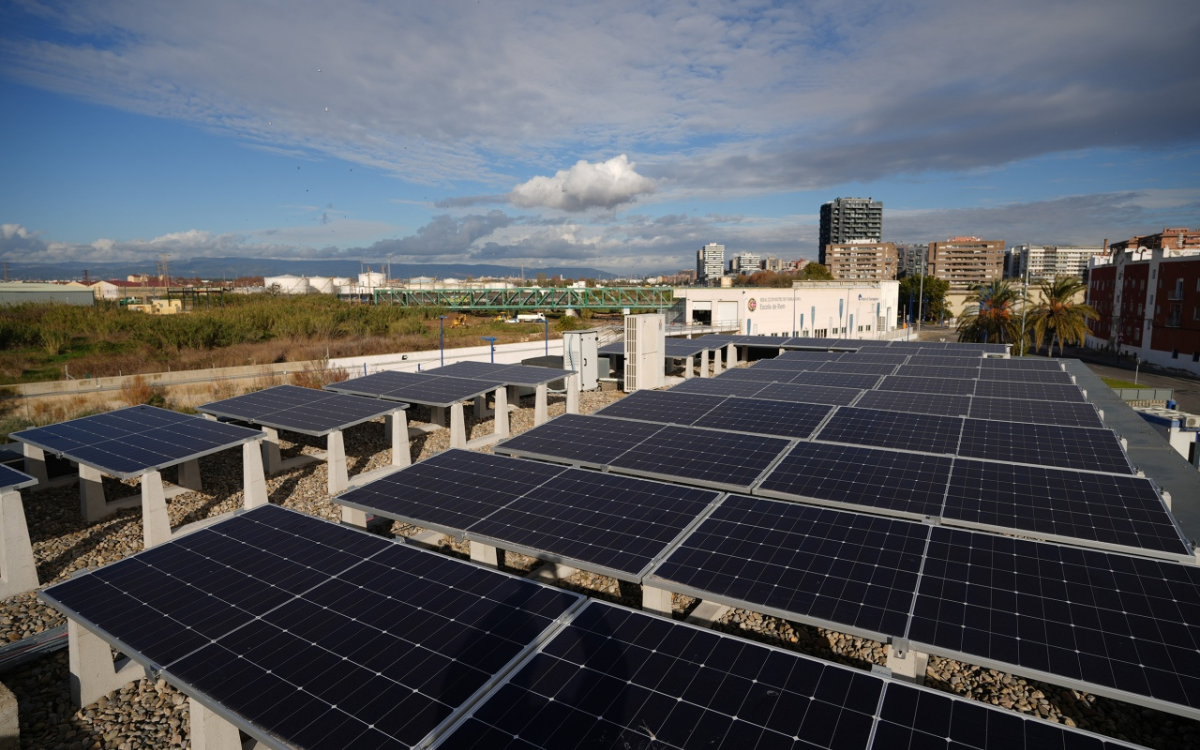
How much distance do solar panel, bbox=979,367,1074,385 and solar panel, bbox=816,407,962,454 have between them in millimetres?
9667

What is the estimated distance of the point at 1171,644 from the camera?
652 cm

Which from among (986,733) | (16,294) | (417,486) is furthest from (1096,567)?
(16,294)

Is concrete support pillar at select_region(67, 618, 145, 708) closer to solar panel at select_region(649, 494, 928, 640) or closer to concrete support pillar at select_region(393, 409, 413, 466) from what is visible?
solar panel at select_region(649, 494, 928, 640)

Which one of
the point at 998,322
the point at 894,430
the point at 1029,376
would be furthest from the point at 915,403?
the point at 998,322

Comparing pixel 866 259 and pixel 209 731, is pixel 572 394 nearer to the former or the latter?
pixel 209 731

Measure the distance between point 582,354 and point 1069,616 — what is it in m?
26.0

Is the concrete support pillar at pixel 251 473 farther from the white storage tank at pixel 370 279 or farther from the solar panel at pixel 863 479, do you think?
the white storage tank at pixel 370 279

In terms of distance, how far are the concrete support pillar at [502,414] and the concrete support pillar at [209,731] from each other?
16.2 meters

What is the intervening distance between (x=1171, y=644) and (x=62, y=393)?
124 ft

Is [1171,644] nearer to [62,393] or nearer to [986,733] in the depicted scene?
[986,733]

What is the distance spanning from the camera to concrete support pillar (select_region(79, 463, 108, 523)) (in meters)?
15.9

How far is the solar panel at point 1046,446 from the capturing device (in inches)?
512

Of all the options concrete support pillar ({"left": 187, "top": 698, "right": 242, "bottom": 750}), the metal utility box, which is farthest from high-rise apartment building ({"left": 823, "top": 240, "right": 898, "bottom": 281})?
concrete support pillar ({"left": 187, "top": 698, "right": 242, "bottom": 750})

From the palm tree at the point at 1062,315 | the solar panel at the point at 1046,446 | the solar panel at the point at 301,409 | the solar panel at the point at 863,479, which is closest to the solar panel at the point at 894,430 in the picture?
the solar panel at the point at 1046,446
